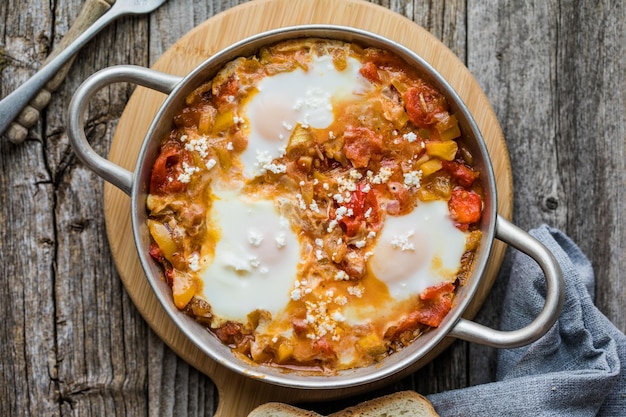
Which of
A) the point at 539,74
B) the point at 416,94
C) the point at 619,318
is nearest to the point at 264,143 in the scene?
the point at 416,94

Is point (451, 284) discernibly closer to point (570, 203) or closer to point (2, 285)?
point (570, 203)

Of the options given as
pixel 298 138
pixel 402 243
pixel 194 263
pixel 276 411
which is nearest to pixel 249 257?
pixel 194 263

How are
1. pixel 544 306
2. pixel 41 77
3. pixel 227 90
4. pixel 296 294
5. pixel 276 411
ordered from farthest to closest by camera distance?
pixel 41 77 < pixel 276 411 < pixel 227 90 < pixel 296 294 < pixel 544 306

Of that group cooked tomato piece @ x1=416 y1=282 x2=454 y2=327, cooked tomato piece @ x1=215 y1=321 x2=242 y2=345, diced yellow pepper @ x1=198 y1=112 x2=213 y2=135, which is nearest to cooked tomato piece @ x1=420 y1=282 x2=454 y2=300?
cooked tomato piece @ x1=416 y1=282 x2=454 y2=327

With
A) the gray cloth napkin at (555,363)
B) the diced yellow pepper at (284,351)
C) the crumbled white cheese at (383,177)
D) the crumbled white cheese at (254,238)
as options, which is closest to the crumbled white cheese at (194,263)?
the crumbled white cheese at (254,238)

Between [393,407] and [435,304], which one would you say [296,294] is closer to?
[435,304]

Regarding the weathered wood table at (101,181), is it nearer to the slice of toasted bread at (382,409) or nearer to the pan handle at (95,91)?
the slice of toasted bread at (382,409)

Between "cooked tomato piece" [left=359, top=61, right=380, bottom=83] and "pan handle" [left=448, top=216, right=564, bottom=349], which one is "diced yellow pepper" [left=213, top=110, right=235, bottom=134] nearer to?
"cooked tomato piece" [left=359, top=61, right=380, bottom=83]
